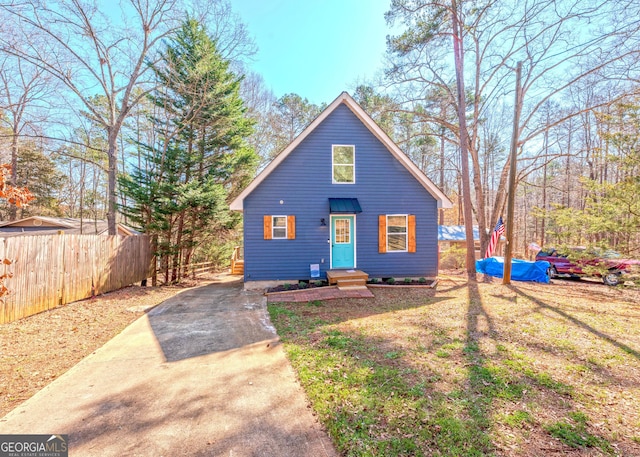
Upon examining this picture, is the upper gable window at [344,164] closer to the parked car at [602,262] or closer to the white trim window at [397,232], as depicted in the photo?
the white trim window at [397,232]

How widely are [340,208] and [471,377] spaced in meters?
6.64

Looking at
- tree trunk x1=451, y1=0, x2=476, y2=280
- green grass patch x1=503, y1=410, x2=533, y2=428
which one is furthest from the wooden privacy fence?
tree trunk x1=451, y1=0, x2=476, y2=280

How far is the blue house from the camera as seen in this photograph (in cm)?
952

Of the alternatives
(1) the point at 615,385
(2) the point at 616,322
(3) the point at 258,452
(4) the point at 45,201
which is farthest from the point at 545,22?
(4) the point at 45,201

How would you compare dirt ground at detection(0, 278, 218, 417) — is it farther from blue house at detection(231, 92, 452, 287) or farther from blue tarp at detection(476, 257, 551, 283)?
blue tarp at detection(476, 257, 551, 283)

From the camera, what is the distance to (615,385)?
10.7ft

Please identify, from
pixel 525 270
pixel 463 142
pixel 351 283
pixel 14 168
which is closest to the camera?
pixel 351 283

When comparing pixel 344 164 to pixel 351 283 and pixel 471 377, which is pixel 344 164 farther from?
pixel 471 377

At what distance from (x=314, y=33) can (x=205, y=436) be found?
1396 centimetres

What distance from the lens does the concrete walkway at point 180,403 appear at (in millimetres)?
2418

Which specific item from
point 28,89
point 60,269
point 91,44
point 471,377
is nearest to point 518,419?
point 471,377

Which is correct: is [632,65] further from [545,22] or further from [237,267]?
[237,267]

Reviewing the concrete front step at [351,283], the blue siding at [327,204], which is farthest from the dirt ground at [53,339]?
the concrete front step at [351,283]

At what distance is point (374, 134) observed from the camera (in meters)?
10.0
